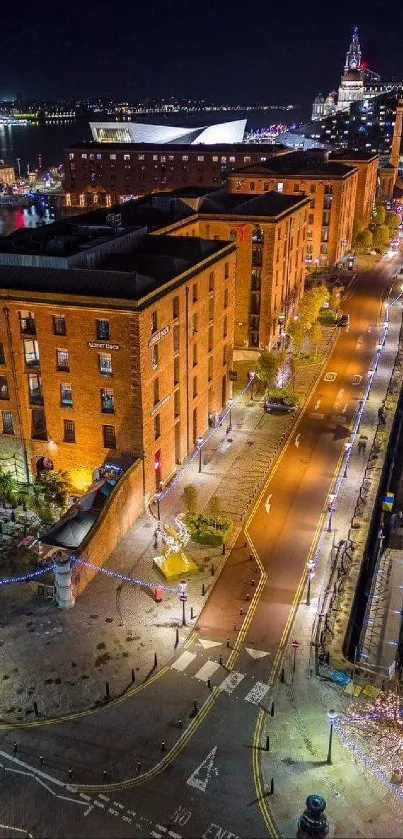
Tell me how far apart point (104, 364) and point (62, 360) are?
397 cm

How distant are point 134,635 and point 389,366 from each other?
59.8 meters

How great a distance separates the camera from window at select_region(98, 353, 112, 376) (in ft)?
184

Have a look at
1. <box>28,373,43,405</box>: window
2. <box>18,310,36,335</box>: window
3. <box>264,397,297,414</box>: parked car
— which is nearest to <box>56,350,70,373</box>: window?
<box>18,310,36,335</box>: window

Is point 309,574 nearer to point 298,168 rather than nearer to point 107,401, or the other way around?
point 107,401

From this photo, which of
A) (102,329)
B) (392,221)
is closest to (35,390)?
(102,329)

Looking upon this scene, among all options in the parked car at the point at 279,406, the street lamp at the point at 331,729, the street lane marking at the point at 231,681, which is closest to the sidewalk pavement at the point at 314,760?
the street lamp at the point at 331,729

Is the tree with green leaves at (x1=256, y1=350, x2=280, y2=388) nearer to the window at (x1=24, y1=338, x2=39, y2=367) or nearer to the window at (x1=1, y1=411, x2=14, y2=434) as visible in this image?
the window at (x1=24, y1=338, x2=39, y2=367)

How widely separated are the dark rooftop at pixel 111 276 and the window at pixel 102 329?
1958mm

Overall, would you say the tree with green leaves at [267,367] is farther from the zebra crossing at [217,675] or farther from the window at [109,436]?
the zebra crossing at [217,675]

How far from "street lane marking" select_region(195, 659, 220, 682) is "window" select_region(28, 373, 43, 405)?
88.7 feet

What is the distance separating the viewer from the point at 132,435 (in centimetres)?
5716

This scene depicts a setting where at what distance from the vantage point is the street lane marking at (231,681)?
135 feet

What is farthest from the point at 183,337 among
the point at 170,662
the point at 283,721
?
the point at 283,721

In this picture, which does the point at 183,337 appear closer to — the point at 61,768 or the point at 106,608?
the point at 106,608
